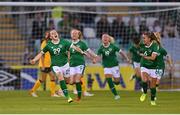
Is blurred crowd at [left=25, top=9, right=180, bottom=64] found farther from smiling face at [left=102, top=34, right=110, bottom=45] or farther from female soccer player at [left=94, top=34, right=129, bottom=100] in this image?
smiling face at [left=102, top=34, right=110, bottom=45]

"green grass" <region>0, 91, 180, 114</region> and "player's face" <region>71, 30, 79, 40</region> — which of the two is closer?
"green grass" <region>0, 91, 180, 114</region>

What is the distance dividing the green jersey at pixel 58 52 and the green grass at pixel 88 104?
1.26 metres

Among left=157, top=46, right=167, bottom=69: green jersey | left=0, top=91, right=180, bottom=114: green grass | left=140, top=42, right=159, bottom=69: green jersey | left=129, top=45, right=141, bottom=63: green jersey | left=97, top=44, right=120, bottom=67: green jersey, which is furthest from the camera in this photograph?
left=129, top=45, right=141, bottom=63: green jersey

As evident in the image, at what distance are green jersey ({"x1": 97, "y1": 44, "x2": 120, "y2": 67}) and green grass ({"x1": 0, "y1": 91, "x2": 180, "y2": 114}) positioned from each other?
1177 millimetres

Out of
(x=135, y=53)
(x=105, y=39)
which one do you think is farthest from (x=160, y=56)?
(x=135, y=53)

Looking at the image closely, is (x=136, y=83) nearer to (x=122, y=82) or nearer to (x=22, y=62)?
(x=122, y=82)

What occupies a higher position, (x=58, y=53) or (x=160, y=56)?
(x=58, y=53)

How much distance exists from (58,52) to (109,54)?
2.90m

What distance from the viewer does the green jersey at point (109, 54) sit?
2373 centimetres

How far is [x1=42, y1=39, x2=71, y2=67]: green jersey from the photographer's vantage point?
21.4 metres

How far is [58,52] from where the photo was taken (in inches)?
844

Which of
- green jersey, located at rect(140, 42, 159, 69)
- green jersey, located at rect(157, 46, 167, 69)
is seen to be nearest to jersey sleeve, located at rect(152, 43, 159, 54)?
green jersey, located at rect(140, 42, 159, 69)

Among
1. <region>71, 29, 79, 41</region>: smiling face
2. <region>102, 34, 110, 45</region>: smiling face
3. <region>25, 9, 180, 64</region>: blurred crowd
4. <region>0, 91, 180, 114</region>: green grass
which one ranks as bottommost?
<region>0, 91, 180, 114</region>: green grass

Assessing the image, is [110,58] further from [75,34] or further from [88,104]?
[88,104]
